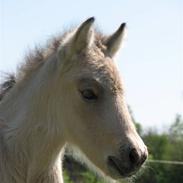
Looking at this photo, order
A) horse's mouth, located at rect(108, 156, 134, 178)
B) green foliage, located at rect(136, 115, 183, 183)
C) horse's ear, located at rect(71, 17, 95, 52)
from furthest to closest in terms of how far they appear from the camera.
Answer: green foliage, located at rect(136, 115, 183, 183), horse's ear, located at rect(71, 17, 95, 52), horse's mouth, located at rect(108, 156, 134, 178)

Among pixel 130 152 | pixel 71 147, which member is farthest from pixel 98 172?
pixel 130 152

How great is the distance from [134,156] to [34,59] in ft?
5.27

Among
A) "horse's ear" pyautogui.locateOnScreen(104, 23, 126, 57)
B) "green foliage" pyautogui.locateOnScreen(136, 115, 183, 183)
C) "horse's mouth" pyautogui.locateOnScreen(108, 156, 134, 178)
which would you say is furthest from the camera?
"green foliage" pyautogui.locateOnScreen(136, 115, 183, 183)

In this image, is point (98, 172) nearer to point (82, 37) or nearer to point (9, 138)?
point (9, 138)

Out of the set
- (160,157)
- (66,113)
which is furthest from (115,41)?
(160,157)

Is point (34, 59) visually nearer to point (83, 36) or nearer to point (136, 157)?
point (83, 36)

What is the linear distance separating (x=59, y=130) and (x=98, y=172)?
55cm

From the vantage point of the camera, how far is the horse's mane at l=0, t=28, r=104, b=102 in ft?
19.2

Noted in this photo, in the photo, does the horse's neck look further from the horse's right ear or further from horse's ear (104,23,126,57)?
horse's ear (104,23,126,57)

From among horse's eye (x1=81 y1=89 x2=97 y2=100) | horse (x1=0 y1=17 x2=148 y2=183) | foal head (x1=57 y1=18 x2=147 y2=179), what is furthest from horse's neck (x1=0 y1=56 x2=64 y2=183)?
horse's eye (x1=81 y1=89 x2=97 y2=100)

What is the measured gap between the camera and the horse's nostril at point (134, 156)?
4.89 meters

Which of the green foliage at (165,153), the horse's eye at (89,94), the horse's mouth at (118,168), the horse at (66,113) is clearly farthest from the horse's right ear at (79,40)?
the green foliage at (165,153)

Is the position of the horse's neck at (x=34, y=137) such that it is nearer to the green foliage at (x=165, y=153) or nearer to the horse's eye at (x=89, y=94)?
the horse's eye at (x=89, y=94)

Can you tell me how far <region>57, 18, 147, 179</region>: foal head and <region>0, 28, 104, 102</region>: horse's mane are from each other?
0.68ft
